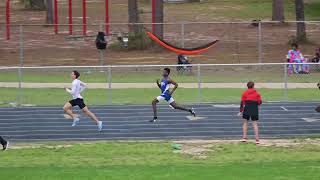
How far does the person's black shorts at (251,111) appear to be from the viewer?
1892cm

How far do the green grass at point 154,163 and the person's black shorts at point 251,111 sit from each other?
2.57 feet

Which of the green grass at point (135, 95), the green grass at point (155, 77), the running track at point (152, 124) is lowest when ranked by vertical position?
the running track at point (152, 124)

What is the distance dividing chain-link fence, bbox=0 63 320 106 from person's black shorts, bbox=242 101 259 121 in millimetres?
4940

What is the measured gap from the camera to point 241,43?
43.2m

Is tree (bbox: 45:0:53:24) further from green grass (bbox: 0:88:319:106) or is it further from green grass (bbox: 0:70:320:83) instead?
green grass (bbox: 0:88:319:106)

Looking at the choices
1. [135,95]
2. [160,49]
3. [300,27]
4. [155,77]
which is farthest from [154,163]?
[300,27]

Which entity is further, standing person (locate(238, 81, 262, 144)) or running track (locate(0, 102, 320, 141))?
running track (locate(0, 102, 320, 141))

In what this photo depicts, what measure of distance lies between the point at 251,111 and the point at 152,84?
30.4 feet

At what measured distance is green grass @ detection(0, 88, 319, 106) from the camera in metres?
25.2

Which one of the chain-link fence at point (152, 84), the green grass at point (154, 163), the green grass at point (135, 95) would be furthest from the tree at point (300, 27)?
the green grass at point (154, 163)

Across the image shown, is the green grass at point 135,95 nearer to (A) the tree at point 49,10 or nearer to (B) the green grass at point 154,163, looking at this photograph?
(B) the green grass at point 154,163

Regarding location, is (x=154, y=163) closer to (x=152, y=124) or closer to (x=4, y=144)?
(x=4, y=144)

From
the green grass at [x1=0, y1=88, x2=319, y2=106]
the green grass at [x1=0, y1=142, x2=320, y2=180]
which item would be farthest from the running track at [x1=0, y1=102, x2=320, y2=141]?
the green grass at [x1=0, y1=142, x2=320, y2=180]

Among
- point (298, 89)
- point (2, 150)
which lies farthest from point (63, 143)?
point (298, 89)
